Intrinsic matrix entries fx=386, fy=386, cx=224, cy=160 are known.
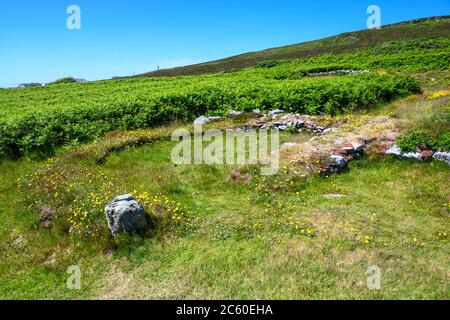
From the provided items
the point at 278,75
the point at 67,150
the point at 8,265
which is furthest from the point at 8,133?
the point at 278,75

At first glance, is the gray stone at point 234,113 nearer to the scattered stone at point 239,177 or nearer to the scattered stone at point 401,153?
the scattered stone at point 239,177

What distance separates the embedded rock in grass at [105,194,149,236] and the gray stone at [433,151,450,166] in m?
11.2

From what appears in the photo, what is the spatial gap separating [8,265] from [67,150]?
32.3 feet

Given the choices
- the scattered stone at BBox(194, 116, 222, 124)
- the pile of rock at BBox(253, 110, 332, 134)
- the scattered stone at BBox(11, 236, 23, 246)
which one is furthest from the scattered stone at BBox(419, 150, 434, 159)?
the scattered stone at BBox(11, 236, 23, 246)

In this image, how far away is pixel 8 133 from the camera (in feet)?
67.3

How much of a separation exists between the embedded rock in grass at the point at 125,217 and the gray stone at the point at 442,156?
11.2 meters

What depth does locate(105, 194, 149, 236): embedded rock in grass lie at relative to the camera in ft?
35.3

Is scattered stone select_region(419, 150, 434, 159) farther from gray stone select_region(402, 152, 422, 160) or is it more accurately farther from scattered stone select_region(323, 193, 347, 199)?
scattered stone select_region(323, 193, 347, 199)

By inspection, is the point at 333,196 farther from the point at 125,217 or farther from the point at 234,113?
the point at 234,113

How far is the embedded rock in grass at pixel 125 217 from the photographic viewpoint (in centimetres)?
1077

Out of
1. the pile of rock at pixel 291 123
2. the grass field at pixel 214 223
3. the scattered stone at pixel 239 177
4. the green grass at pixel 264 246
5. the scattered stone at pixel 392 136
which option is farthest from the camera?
the pile of rock at pixel 291 123

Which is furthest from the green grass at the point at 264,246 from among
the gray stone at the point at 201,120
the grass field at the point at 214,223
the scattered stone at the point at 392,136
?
the gray stone at the point at 201,120

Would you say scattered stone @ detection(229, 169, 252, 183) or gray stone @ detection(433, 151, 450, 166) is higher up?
gray stone @ detection(433, 151, 450, 166)
